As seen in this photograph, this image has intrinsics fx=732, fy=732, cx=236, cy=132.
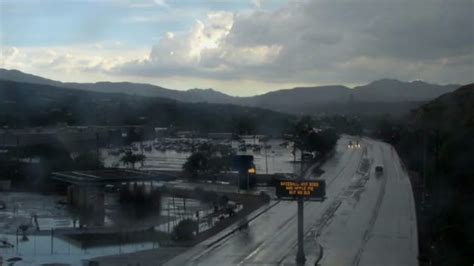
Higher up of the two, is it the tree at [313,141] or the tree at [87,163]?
the tree at [313,141]

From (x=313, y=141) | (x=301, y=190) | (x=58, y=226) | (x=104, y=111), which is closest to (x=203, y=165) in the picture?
(x=313, y=141)

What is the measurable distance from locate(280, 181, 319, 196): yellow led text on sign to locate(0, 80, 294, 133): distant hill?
3424 centimetres

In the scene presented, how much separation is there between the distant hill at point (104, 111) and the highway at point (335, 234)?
27.7m

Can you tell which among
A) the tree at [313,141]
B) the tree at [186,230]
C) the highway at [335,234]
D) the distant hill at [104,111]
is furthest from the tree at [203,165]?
the distant hill at [104,111]

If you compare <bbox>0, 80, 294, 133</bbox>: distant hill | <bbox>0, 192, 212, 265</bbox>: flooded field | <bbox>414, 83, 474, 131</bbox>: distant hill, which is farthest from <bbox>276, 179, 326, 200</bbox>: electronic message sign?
<bbox>0, 80, 294, 133</bbox>: distant hill

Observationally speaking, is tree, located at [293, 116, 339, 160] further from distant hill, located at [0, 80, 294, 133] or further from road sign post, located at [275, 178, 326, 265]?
road sign post, located at [275, 178, 326, 265]

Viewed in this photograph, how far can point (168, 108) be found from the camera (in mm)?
53375

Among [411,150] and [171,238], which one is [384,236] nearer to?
[171,238]

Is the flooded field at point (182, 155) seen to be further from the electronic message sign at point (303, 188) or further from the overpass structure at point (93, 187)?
the electronic message sign at point (303, 188)

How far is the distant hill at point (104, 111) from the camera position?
151 feet

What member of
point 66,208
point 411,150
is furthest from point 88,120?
point 66,208

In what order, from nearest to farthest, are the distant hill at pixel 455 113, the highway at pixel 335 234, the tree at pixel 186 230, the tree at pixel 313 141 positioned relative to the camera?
1. the highway at pixel 335 234
2. the tree at pixel 186 230
3. the distant hill at pixel 455 113
4. the tree at pixel 313 141

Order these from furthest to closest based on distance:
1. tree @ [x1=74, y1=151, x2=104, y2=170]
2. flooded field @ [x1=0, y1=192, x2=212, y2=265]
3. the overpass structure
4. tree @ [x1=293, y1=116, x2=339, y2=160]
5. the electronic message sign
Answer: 1. tree @ [x1=293, y1=116, x2=339, y2=160]
2. tree @ [x1=74, y1=151, x2=104, y2=170]
3. the overpass structure
4. flooded field @ [x1=0, y1=192, x2=212, y2=265]
5. the electronic message sign

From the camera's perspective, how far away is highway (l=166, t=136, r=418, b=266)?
11.7 m
